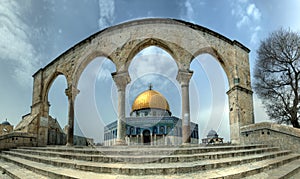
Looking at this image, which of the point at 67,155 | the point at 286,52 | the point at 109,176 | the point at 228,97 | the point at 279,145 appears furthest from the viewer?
the point at 286,52

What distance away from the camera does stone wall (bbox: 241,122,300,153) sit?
8703mm

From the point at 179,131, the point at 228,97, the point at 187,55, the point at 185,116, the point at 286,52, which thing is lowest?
→ the point at 179,131

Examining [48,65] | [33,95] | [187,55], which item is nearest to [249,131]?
[187,55]

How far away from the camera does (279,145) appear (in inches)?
352

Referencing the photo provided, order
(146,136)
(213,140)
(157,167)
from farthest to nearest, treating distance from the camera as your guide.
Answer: (146,136)
(213,140)
(157,167)

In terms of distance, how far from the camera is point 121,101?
388 inches

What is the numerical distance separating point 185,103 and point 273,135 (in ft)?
13.5

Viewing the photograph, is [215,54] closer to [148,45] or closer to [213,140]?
[148,45]

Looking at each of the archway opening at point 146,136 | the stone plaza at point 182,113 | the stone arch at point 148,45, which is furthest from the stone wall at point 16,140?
the archway opening at point 146,136

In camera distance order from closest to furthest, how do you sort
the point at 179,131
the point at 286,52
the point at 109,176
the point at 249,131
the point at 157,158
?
the point at 109,176
the point at 157,158
the point at 249,131
the point at 286,52
the point at 179,131

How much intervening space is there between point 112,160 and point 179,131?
79.7 ft

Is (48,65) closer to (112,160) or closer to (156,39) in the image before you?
(156,39)

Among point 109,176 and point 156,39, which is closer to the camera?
point 109,176

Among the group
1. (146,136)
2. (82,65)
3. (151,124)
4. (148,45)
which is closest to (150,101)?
(151,124)
